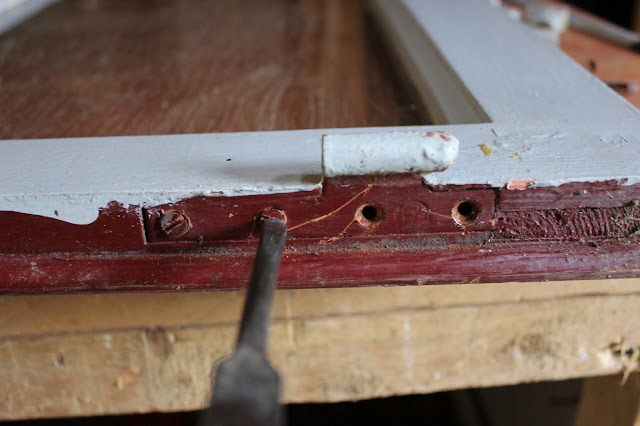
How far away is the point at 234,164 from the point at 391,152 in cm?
12

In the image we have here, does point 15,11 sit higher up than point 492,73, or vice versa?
point 15,11

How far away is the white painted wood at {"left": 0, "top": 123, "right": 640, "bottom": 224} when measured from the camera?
0.35 meters

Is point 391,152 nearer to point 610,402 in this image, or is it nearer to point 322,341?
point 322,341

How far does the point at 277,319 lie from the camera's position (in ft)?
2.06

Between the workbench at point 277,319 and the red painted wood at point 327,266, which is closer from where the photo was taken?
the red painted wood at point 327,266

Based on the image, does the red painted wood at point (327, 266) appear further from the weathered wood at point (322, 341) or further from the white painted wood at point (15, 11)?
the white painted wood at point (15, 11)

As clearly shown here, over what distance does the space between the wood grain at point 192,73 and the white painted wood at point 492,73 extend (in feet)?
0.18

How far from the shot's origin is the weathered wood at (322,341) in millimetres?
609

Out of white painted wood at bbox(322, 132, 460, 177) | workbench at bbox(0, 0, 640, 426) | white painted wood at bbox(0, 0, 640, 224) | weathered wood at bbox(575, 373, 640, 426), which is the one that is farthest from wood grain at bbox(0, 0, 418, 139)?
weathered wood at bbox(575, 373, 640, 426)

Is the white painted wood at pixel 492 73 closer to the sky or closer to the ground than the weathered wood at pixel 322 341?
closer to the sky

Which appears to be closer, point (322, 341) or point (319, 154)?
point (319, 154)

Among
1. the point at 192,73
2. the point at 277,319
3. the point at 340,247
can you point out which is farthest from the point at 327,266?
the point at 192,73

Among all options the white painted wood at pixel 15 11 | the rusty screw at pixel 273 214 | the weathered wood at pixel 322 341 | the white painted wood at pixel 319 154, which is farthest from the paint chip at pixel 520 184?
the white painted wood at pixel 15 11

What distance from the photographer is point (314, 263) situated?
0.37m
